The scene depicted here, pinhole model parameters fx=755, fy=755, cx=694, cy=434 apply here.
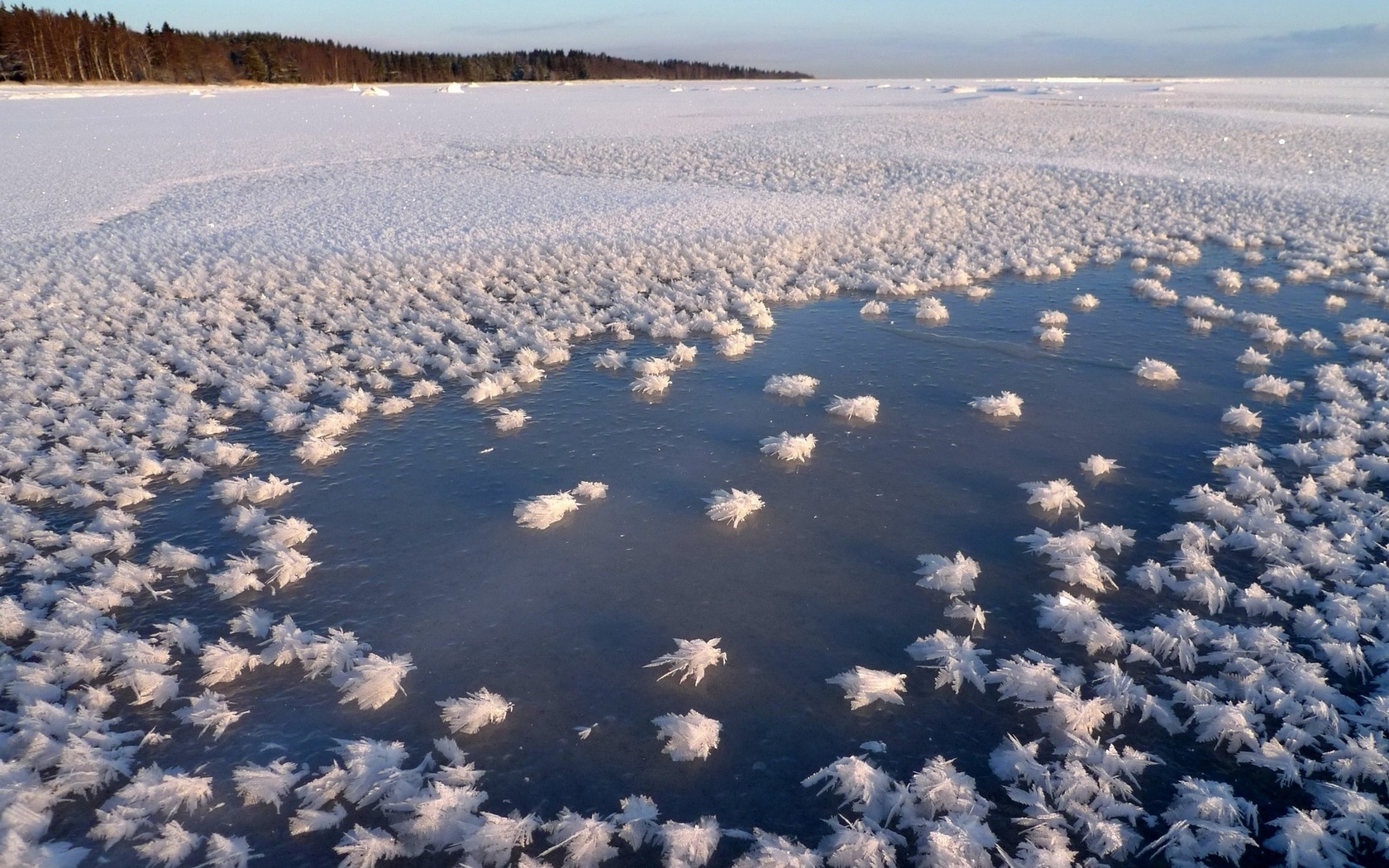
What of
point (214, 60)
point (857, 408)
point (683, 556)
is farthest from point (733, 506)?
point (214, 60)

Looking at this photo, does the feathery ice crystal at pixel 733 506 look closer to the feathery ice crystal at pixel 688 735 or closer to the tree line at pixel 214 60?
the feathery ice crystal at pixel 688 735

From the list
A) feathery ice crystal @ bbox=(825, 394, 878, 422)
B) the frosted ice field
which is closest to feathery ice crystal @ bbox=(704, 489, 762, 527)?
the frosted ice field

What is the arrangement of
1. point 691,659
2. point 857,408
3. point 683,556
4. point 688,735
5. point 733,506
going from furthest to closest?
point 857,408, point 733,506, point 683,556, point 691,659, point 688,735

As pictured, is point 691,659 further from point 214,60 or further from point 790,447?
point 214,60

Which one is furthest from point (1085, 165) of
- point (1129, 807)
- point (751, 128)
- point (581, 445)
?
point (1129, 807)

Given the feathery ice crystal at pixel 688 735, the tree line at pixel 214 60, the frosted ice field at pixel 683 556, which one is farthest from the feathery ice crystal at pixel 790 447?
the tree line at pixel 214 60

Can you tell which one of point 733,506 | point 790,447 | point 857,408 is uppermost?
point 857,408
